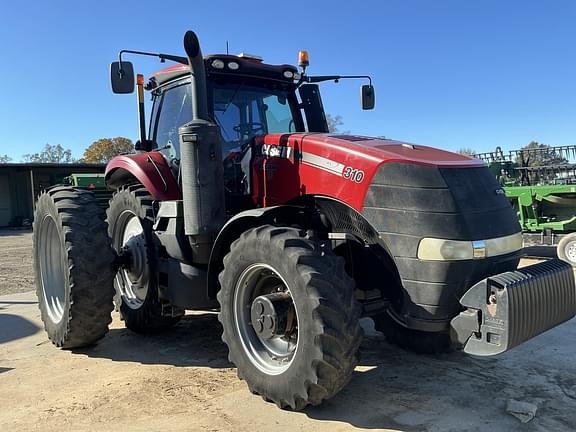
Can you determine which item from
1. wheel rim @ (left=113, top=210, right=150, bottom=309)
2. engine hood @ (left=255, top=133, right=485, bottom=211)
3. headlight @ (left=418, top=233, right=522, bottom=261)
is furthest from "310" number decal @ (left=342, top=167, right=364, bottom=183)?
wheel rim @ (left=113, top=210, right=150, bottom=309)

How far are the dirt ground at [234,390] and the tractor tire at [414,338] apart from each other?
0.28 feet

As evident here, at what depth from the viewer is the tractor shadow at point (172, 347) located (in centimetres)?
449

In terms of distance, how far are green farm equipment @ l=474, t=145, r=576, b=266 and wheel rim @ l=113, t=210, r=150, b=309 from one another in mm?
7158

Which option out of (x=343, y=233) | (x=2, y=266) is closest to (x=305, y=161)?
(x=343, y=233)

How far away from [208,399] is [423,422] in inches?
56.6

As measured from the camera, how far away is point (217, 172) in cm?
407

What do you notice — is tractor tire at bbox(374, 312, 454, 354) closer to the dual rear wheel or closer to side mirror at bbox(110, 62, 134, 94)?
the dual rear wheel

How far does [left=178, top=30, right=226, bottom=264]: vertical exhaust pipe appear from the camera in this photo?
13.1 feet

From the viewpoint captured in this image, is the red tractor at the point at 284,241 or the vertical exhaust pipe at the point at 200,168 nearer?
the red tractor at the point at 284,241

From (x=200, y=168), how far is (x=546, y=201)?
29.3 ft

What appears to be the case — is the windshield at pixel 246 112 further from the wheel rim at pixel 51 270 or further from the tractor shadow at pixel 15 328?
the tractor shadow at pixel 15 328

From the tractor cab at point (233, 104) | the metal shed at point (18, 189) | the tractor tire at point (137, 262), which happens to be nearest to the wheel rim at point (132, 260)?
the tractor tire at point (137, 262)

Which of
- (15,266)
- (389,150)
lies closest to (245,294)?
(389,150)

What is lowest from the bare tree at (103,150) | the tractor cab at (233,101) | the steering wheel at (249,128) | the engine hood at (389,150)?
the engine hood at (389,150)
